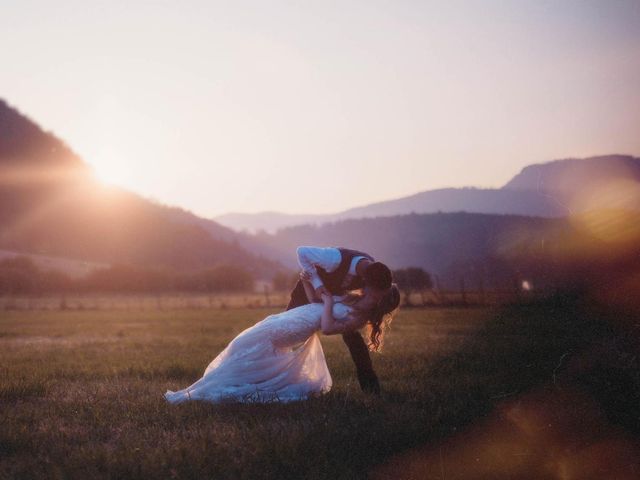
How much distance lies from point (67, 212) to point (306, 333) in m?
84.5

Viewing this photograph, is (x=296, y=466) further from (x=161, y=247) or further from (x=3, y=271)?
(x=161, y=247)

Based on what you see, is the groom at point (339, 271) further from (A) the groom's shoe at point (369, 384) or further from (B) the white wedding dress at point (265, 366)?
(B) the white wedding dress at point (265, 366)

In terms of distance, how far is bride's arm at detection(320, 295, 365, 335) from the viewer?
6.52 metres

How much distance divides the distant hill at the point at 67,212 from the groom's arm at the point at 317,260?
75623mm

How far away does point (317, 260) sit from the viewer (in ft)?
22.1

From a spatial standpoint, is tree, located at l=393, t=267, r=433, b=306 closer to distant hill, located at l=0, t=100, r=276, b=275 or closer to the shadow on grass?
the shadow on grass

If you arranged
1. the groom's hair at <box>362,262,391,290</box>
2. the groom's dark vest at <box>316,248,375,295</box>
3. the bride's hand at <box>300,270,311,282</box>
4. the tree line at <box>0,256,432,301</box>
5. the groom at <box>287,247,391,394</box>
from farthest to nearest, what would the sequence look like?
1. the tree line at <box>0,256,432,301</box>
2. the bride's hand at <box>300,270,311,282</box>
3. the groom's dark vest at <box>316,248,375,295</box>
4. the groom at <box>287,247,391,394</box>
5. the groom's hair at <box>362,262,391,290</box>

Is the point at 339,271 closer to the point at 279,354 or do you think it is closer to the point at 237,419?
the point at 279,354

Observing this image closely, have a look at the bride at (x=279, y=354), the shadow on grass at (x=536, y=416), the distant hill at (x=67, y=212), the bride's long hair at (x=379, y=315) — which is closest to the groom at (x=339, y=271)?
the bride at (x=279, y=354)

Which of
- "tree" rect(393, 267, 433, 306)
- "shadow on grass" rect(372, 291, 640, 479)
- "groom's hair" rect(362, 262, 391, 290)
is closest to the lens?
"shadow on grass" rect(372, 291, 640, 479)

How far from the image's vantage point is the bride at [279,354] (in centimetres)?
654

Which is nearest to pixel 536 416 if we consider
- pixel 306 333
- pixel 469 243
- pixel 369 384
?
pixel 369 384

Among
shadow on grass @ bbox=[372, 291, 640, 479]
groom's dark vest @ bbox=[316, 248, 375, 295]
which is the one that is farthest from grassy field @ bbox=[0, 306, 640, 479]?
groom's dark vest @ bbox=[316, 248, 375, 295]

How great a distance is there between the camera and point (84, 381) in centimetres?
862
